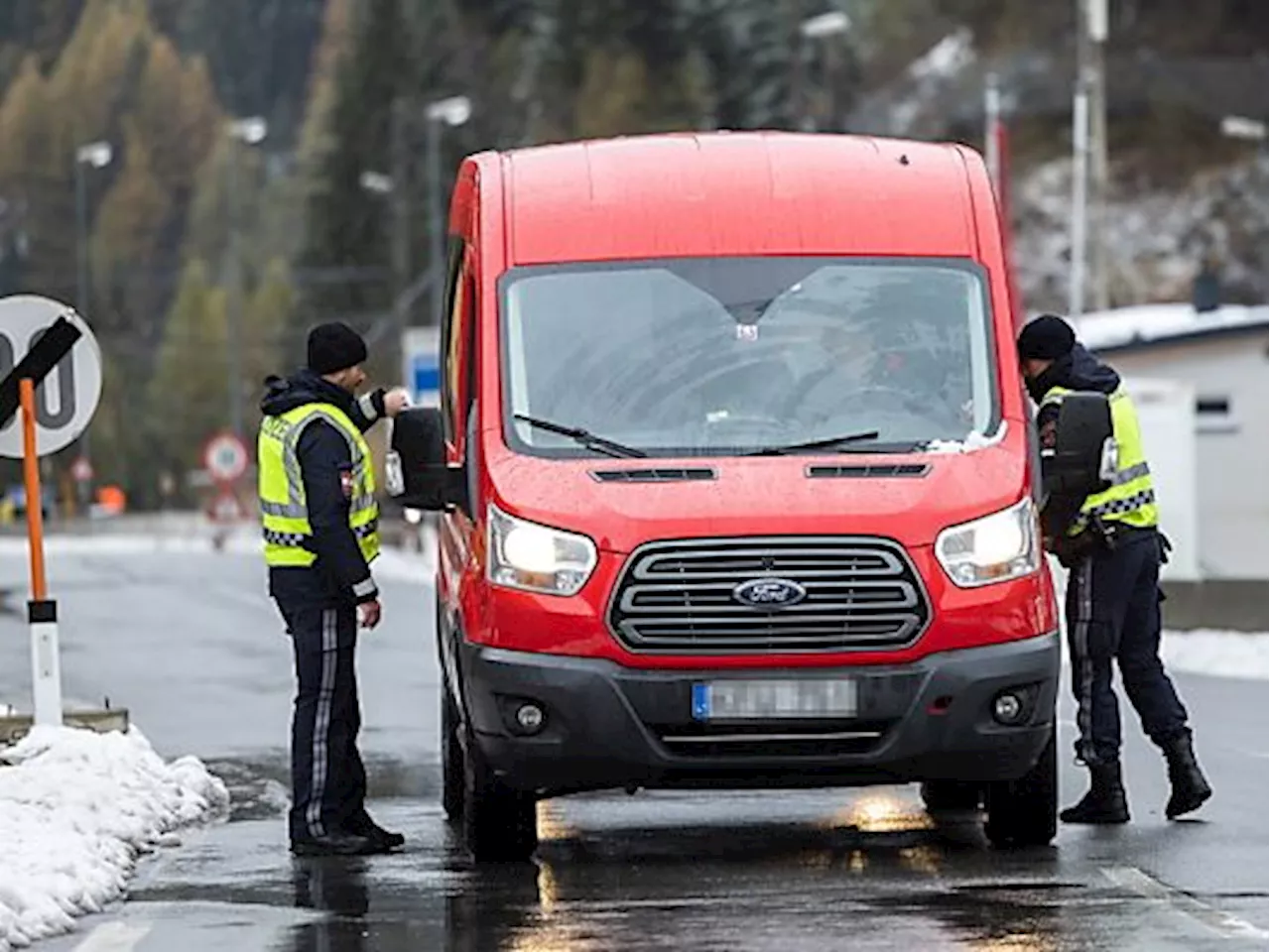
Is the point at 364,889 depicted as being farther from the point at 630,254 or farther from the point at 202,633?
the point at 202,633

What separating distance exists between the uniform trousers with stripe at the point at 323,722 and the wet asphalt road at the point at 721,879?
232 millimetres

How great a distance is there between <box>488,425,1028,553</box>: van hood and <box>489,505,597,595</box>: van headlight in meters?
0.04

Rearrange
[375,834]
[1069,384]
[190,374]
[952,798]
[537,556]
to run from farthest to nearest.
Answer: [190,374] < [952,798] < [1069,384] < [375,834] < [537,556]

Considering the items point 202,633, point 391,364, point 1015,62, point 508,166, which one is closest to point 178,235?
point 391,364

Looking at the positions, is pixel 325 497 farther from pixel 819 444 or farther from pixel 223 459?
pixel 223 459

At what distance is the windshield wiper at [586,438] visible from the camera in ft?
41.1

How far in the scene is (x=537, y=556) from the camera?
12188 millimetres

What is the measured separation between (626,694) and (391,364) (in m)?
106

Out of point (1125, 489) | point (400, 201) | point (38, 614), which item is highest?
point (400, 201)

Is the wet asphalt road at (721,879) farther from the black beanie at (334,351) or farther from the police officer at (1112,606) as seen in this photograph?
the black beanie at (334,351)

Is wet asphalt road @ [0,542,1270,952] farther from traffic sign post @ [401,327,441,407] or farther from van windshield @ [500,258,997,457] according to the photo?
traffic sign post @ [401,327,441,407]

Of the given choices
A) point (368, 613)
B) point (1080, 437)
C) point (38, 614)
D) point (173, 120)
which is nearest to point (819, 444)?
point (1080, 437)

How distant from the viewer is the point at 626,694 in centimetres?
1201

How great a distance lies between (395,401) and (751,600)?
1.99 metres
